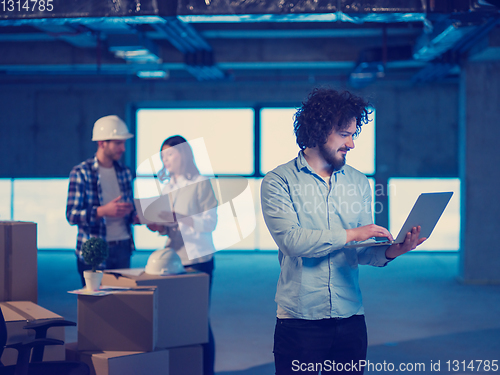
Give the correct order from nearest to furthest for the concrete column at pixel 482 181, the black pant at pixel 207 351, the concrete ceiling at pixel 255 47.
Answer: the black pant at pixel 207 351, the concrete ceiling at pixel 255 47, the concrete column at pixel 482 181

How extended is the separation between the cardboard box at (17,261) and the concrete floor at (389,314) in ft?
4.31

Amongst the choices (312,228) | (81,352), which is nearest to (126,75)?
(81,352)

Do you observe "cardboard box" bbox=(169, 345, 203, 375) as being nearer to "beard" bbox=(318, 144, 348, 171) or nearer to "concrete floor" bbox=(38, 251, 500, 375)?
"concrete floor" bbox=(38, 251, 500, 375)

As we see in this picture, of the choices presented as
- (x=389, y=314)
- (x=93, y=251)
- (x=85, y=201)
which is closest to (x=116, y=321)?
(x=93, y=251)

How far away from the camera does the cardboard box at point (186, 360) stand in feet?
7.27

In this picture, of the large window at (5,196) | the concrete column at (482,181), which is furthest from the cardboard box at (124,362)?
the large window at (5,196)

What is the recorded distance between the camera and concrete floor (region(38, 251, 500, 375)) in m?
3.18

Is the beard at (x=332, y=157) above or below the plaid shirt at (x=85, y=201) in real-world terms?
above

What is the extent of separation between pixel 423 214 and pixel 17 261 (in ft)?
5.65

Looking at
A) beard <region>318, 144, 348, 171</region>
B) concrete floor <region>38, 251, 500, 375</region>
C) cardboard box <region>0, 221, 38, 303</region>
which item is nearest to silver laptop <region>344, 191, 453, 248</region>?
beard <region>318, 144, 348, 171</region>

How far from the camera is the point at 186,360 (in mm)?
2240

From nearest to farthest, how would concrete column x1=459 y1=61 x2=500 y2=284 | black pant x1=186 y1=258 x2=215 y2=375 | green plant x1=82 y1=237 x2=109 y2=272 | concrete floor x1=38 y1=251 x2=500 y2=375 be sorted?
green plant x1=82 y1=237 x2=109 y2=272, black pant x1=186 y1=258 x2=215 y2=375, concrete floor x1=38 y1=251 x2=500 y2=375, concrete column x1=459 y1=61 x2=500 y2=284

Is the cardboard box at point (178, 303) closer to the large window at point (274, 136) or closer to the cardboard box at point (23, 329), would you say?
the cardboard box at point (23, 329)

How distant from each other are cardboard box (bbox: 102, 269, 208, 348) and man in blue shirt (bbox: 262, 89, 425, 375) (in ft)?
2.55
